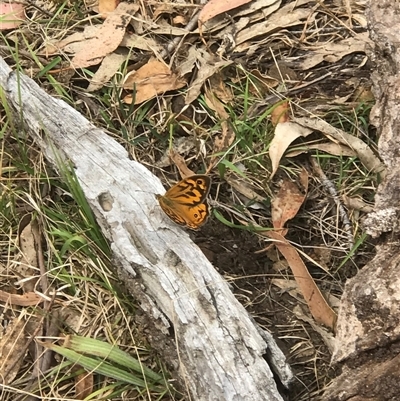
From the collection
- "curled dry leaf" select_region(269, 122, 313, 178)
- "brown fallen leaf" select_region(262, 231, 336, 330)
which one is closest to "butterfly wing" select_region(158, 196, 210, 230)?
"brown fallen leaf" select_region(262, 231, 336, 330)

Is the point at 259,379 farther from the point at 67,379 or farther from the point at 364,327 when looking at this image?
the point at 67,379

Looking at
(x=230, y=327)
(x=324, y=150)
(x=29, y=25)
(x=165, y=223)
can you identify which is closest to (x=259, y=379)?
(x=230, y=327)

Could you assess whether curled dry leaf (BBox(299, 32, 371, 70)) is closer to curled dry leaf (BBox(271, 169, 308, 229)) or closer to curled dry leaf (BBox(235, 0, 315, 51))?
curled dry leaf (BBox(235, 0, 315, 51))

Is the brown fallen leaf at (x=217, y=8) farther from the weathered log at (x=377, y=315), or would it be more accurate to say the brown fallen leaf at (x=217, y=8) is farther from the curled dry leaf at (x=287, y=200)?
the weathered log at (x=377, y=315)

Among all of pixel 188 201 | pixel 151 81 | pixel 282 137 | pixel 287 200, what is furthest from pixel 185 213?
pixel 151 81

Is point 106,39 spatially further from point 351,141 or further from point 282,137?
point 351,141
